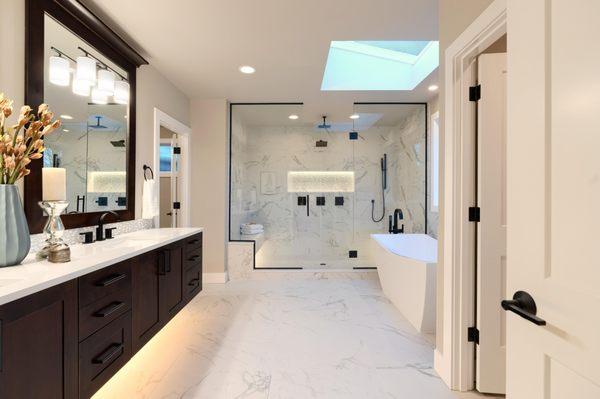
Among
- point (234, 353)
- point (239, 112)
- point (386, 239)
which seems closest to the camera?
point (234, 353)

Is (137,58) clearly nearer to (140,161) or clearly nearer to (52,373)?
(140,161)

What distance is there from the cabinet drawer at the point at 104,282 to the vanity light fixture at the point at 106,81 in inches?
58.4

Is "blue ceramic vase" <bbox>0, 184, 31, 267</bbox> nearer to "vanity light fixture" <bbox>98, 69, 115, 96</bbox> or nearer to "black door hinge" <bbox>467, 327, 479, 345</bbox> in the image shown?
"vanity light fixture" <bbox>98, 69, 115, 96</bbox>

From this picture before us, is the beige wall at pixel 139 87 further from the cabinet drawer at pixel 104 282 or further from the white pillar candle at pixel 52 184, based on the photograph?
the cabinet drawer at pixel 104 282

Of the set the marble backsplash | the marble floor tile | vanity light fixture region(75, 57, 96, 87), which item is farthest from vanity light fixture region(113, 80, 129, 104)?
the marble floor tile

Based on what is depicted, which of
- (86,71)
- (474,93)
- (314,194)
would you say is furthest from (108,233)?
(314,194)

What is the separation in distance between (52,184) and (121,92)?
1276 millimetres

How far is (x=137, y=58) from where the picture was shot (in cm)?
261

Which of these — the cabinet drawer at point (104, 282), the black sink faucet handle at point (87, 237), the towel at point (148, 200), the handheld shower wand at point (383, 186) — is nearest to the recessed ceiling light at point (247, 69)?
the towel at point (148, 200)

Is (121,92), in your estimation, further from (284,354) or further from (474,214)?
(474,214)

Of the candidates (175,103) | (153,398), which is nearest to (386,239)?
(153,398)

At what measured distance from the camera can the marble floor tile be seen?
1.82 meters
